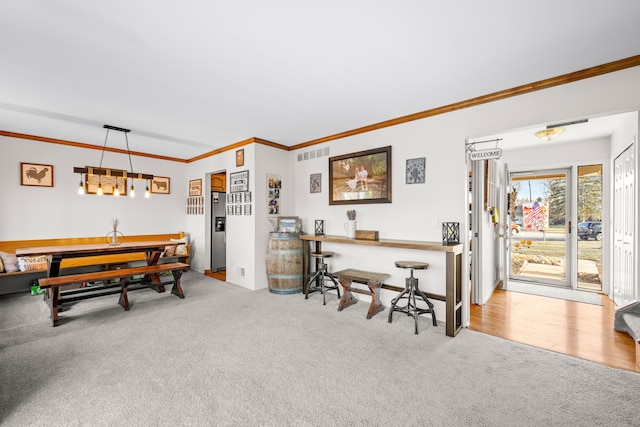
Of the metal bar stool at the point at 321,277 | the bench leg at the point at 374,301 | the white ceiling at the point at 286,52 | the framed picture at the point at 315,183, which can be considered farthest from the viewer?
the framed picture at the point at 315,183

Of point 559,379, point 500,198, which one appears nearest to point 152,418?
point 559,379

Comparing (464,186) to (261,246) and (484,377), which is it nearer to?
(484,377)

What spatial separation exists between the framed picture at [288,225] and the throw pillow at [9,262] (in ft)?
13.2

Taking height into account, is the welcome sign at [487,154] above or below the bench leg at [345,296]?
above

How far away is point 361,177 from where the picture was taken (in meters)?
4.19

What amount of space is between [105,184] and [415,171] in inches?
221

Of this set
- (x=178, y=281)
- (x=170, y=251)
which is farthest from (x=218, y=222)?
(x=178, y=281)

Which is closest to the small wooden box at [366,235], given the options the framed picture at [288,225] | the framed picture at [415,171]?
the framed picture at [415,171]

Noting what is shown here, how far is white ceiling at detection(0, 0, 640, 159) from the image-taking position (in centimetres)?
181

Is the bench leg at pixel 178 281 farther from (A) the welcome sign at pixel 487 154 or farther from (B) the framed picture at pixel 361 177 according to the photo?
(A) the welcome sign at pixel 487 154

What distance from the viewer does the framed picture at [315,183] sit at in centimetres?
480

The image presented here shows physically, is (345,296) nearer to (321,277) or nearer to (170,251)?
(321,277)

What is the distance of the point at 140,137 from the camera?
4762 millimetres

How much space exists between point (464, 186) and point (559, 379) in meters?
1.91
